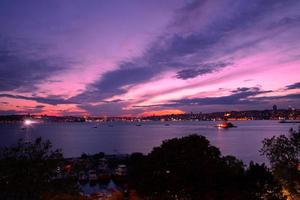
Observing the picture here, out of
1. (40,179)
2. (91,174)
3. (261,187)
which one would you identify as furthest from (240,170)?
(91,174)

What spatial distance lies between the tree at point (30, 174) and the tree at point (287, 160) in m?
9.80

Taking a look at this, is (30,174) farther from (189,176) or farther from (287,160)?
(287,160)

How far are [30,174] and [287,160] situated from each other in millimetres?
11590

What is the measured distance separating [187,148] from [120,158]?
3853 cm

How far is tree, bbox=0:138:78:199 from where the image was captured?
1122cm

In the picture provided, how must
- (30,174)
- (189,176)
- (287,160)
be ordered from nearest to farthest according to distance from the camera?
(30,174), (287,160), (189,176)

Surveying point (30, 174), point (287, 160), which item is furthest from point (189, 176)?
point (30, 174)

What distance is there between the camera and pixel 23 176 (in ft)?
37.2

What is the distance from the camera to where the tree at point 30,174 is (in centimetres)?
1122

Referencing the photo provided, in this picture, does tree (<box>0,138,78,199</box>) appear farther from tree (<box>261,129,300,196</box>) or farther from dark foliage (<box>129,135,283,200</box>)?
tree (<box>261,129,300,196</box>)

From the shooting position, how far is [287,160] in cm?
1675

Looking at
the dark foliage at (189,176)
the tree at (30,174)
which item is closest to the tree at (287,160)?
the dark foliage at (189,176)

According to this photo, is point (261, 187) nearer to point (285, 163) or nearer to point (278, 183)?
point (278, 183)

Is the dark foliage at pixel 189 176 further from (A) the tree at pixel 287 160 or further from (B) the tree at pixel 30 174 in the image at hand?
(B) the tree at pixel 30 174
